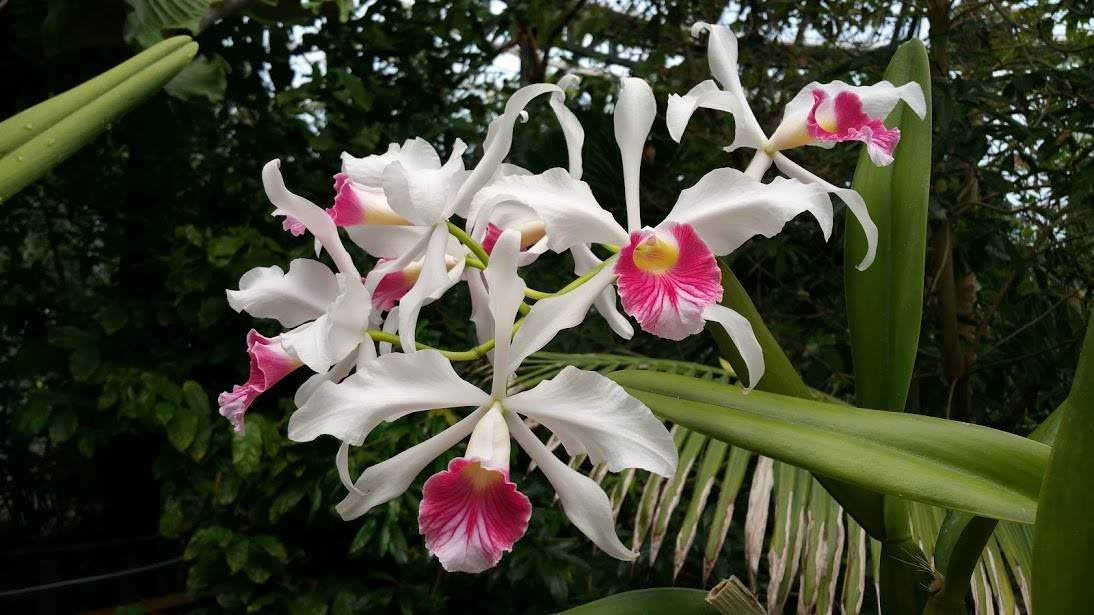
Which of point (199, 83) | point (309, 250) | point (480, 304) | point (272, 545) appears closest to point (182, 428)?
point (272, 545)

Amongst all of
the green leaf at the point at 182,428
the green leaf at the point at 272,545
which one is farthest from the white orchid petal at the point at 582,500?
the green leaf at the point at 182,428

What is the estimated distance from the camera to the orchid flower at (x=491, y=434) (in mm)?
466

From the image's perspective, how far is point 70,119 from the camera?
0.48 m

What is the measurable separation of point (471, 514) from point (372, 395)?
A: 9cm

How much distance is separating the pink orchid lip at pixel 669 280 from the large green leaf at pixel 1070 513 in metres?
0.18

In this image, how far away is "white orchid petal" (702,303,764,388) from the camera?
0.49 meters

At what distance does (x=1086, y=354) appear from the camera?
0.37m

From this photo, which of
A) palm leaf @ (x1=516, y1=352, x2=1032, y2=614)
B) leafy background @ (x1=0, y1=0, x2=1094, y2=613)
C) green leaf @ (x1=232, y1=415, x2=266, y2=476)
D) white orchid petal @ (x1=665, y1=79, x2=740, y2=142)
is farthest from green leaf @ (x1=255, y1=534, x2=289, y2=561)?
white orchid petal @ (x1=665, y1=79, x2=740, y2=142)

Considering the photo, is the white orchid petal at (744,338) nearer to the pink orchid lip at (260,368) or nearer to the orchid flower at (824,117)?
the orchid flower at (824,117)

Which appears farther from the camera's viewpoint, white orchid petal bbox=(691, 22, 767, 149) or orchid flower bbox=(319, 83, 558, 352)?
white orchid petal bbox=(691, 22, 767, 149)

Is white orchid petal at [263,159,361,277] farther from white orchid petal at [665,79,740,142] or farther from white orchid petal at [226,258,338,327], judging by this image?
white orchid petal at [665,79,740,142]

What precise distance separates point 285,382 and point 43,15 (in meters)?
1.02

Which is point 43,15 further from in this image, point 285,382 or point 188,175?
point 285,382

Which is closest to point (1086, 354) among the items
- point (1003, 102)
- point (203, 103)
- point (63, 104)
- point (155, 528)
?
point (63, 104)
